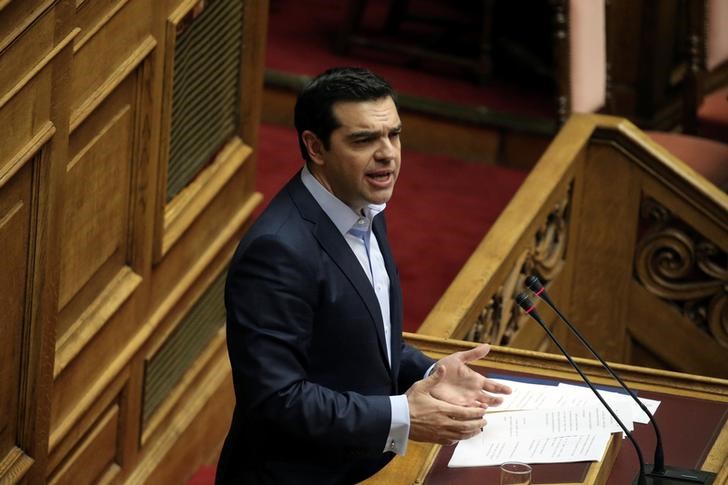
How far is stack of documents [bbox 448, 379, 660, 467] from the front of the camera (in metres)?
2.54

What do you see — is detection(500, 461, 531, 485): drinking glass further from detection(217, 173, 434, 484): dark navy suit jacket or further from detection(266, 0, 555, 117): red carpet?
detection(266, 0, 555, 117): red carpet

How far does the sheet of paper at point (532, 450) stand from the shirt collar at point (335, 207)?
1.45 ft

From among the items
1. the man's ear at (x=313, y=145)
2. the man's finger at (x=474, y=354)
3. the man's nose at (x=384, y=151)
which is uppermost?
the man's ear at (x=313, y=145)

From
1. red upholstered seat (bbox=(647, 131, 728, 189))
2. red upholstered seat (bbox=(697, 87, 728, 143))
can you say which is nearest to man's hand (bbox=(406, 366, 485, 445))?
red upholstered seat (bbox=(647, 131, 728, 189))

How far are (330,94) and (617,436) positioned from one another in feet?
2.54

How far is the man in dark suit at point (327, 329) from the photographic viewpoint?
2.32m

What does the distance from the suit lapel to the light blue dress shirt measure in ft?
0.04

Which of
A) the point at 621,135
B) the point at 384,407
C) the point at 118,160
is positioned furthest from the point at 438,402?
the point at 621,135

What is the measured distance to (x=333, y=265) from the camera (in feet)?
7.95

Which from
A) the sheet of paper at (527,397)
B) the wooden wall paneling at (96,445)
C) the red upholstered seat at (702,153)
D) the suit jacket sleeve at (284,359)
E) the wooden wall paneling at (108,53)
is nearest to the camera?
the suit jacket sleeve at (284,359)

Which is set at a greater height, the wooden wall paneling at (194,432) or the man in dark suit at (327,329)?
the man in dark suit at (327,329)

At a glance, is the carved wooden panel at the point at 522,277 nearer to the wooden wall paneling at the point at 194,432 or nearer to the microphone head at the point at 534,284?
the wooden wall paneling at the point at 194,432

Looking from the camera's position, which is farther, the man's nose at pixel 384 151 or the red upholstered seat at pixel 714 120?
the red upholstered seat at pixel 714 120

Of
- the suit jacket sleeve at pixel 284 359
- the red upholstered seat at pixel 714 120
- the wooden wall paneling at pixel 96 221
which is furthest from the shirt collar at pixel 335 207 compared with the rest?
the red upholstered seat at pixel 714 120
